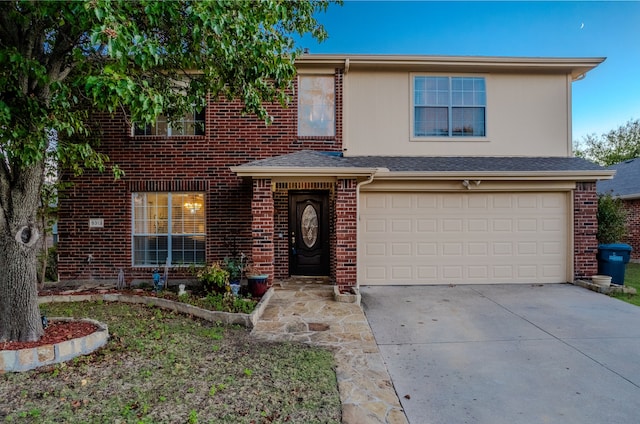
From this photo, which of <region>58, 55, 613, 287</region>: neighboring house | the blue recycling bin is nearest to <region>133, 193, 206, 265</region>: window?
<region>58, 55, 613, 287</region>: neighboring house

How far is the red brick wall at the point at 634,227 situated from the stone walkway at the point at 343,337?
41.8 feet

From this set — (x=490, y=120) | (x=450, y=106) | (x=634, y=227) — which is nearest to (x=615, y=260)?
(x=490, y=120)

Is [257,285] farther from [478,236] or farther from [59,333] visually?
[478,236]

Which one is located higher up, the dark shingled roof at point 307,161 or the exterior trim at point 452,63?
the exterior trim at point 452,63

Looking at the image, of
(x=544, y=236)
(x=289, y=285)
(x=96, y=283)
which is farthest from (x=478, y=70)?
(x=96, y=283)

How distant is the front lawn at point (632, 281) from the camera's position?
6.61 meters

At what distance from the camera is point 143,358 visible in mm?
3852

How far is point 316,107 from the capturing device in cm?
814

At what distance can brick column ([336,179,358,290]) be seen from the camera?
22.3ft

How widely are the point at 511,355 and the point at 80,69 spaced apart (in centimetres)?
669

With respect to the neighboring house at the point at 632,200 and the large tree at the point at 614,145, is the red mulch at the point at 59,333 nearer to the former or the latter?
the neighboring house at the point at 632,200

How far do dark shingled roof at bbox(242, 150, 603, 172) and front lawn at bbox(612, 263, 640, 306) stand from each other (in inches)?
113

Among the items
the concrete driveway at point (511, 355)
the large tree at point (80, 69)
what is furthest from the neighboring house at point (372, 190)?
the large tree at point (80, 69)

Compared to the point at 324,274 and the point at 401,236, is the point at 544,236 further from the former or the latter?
the point at 324,274
